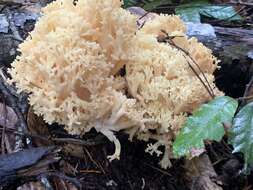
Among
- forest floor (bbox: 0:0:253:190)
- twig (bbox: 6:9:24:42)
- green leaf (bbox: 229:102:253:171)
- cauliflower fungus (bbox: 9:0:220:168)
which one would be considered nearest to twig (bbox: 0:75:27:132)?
forest floor (bbox: 0:0:253:190)

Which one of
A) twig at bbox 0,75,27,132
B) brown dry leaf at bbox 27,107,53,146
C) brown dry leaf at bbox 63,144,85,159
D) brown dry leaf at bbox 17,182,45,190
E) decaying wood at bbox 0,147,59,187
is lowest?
brown dry leaf at bbox 17,182,45,190

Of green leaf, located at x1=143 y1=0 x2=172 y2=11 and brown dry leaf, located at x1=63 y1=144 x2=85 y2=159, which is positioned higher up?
green leaf, located at x1=143 y1=0 x2=172 y2=11

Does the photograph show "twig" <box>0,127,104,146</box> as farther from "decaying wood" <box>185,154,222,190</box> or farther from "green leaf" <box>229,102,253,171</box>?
"green leaf" <box>229,102,253,171</box>

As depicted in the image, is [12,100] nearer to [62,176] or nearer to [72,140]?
[72,140]

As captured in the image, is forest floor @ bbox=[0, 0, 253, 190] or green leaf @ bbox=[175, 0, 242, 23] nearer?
forest floor @ bbox=[0, 0, 253, 190]

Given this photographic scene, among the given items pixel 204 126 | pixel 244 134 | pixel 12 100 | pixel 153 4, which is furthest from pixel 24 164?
pixel 153 4

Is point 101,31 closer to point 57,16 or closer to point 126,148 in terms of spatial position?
point 57,16
